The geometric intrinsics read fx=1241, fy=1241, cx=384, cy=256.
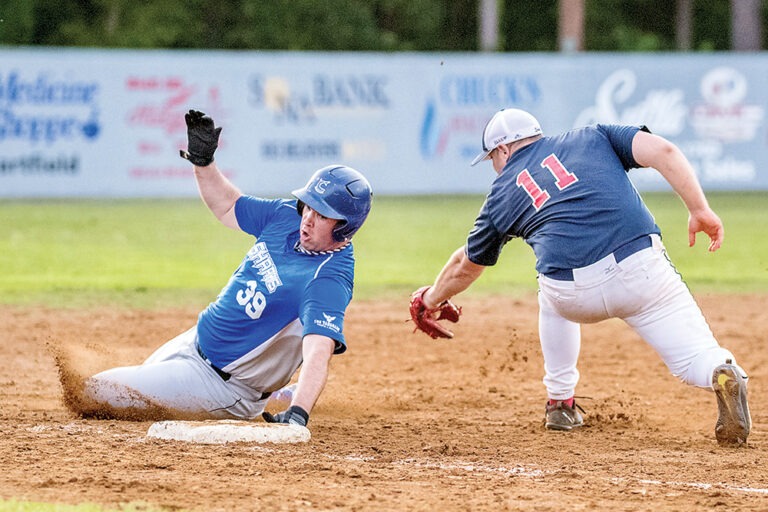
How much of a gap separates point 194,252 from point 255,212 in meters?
9.03

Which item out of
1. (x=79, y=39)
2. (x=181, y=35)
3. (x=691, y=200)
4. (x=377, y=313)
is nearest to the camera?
(x=691, y=200)

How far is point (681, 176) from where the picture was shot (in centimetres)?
582

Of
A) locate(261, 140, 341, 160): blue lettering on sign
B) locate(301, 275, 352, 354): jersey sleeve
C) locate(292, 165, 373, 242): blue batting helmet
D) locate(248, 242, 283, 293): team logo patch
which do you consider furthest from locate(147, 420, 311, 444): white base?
locate(261, 140, 341, 160): blue lettering on sign

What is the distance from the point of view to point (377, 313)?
1107 cm

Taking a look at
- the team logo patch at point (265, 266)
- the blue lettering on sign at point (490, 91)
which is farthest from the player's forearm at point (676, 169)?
the blue lettering on sign at point (490, 91)

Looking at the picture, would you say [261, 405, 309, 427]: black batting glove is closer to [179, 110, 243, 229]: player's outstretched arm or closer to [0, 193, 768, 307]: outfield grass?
[179, 110, 243, 229]: player's outstretched arm

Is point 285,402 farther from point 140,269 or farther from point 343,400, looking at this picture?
point 140,269

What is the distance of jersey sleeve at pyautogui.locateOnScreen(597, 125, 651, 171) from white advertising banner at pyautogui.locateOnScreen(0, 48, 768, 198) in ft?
51.1

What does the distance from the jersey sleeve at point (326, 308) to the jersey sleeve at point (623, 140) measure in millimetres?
1500

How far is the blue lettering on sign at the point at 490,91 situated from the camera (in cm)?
2275

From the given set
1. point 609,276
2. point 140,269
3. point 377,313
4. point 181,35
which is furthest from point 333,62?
point 609,276

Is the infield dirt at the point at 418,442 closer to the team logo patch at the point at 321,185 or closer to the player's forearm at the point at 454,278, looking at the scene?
the player's forearm at the point at 454,278

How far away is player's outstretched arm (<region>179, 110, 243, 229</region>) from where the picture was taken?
6320 millimetres

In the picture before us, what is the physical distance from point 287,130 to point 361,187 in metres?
16.2
